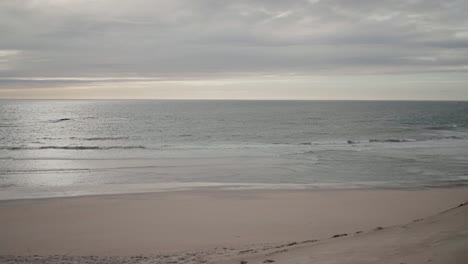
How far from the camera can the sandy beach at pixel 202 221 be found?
29.0 feet

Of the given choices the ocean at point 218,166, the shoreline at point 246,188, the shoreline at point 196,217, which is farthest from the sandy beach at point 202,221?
the ocean at point 218,166

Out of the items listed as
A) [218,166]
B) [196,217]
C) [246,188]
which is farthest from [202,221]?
[218,166]

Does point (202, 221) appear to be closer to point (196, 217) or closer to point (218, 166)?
point (196, 217)

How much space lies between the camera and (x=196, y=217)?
1232 cm

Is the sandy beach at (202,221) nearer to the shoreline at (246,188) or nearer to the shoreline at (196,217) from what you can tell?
the shoreline at (196,217)

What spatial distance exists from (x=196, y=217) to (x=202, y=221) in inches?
20.9

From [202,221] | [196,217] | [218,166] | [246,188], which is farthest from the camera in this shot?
[218,166]

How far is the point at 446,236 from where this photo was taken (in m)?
6.00

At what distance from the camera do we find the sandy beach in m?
8.83

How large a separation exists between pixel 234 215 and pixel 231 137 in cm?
3092

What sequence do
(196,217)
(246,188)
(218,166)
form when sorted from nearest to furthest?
1. (196,217)
2. (246,188)
3. (218,166)

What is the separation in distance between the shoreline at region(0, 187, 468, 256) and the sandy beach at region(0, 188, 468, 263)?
0.03m

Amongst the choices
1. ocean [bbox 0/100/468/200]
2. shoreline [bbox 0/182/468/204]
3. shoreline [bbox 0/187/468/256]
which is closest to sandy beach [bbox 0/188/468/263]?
shoreline [bbox 0/187/468/256]

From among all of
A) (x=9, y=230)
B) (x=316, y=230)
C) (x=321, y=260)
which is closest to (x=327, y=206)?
(x=316, y=230)
